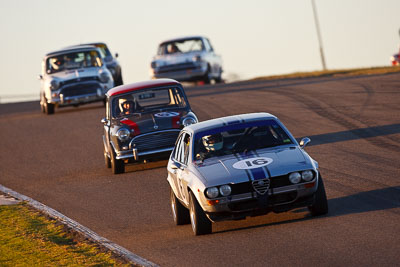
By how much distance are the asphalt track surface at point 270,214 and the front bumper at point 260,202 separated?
248 millimetres

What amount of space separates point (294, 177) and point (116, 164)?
7303 millimetres

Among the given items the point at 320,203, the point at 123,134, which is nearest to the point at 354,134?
the point at 123,134

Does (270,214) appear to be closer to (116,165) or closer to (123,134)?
(123,134)

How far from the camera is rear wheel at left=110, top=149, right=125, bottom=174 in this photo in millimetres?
16688

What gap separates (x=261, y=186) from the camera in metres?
9.80

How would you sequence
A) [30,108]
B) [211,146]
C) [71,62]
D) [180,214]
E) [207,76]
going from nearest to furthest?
[211,146], [180,214], [71,62], [30,108], [207,76]

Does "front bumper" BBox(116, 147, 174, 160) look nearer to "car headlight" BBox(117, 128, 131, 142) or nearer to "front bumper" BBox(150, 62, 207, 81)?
"car headlight" BBox(117, 128, 131, 142)

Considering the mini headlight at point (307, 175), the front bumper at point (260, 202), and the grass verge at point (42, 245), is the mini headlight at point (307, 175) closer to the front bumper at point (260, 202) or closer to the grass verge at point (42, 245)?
the front bumper at point (260, 202)

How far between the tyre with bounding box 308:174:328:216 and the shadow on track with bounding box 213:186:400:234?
0.23 feet

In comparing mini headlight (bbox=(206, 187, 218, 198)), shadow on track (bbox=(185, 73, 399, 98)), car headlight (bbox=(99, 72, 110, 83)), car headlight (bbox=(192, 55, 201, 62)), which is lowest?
shadow on track (bbox=(185, 73, 399, 98))

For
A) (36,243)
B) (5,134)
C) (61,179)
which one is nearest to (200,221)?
(36,243)

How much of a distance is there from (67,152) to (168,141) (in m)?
5.21

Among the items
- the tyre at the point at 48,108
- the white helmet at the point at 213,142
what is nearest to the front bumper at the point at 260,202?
the white helmet at the point at 213,142

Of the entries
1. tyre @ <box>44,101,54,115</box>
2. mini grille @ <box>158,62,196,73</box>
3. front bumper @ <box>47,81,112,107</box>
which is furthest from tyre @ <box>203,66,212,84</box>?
front bumper @ <box>47,81,112,107</box>
